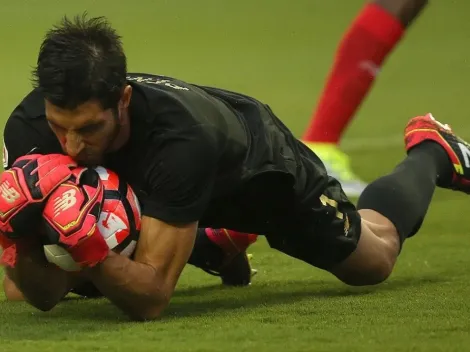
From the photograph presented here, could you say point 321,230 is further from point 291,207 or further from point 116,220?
point 116,220

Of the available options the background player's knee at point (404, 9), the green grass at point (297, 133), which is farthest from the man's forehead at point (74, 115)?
the background player's knee at point (404, 9)

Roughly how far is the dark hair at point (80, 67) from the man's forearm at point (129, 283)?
40cm

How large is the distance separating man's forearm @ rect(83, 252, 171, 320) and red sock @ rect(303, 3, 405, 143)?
2375 millimetres

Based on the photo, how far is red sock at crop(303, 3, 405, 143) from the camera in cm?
557

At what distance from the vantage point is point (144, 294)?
10.7 ft

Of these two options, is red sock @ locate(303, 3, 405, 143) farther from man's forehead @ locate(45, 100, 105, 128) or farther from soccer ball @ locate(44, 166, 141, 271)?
man's forehead @ locate(45, 100, 105, 128)

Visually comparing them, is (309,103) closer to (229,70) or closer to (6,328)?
(229,70)

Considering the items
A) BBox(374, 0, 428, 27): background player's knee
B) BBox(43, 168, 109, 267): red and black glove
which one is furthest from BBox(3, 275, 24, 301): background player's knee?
BBox(374, 0, 428, 27): background player's knee

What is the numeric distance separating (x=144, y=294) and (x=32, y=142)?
52cm

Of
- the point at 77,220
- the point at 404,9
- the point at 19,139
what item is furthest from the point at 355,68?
the point at 77,220

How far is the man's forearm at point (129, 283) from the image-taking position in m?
3.21

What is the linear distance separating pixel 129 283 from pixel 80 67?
1.81 feet

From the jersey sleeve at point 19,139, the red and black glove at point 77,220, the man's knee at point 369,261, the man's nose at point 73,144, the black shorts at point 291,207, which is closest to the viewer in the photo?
the red and black glove at point 77,220

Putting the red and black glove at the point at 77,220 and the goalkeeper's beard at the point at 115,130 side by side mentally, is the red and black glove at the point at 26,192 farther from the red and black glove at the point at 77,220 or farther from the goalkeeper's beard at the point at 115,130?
the goalkeeper's beard at the point at 115,130
